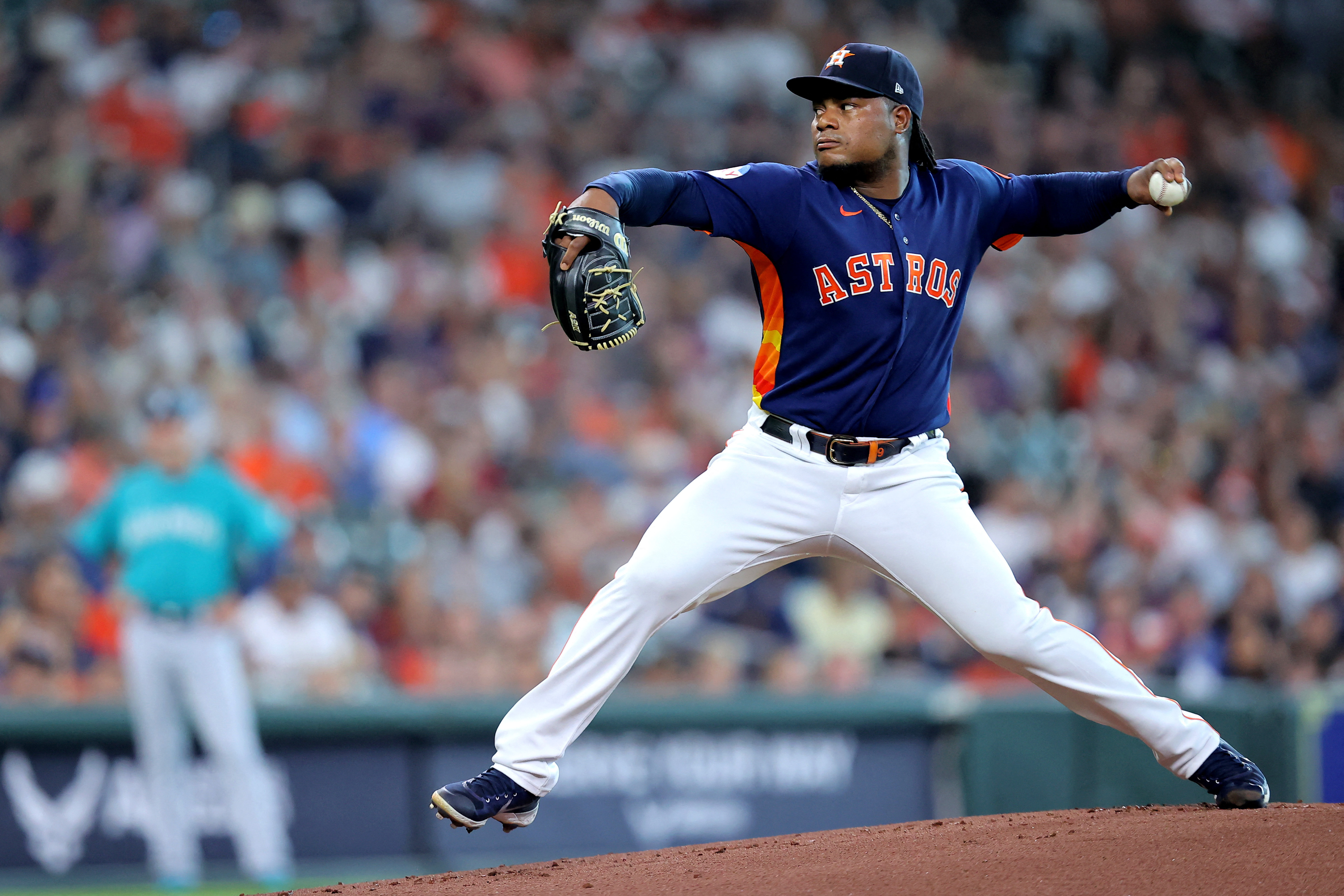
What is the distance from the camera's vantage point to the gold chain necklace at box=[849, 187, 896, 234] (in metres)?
3.88

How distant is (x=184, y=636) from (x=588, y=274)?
4.62 m

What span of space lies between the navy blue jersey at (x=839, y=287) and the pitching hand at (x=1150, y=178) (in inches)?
19.3

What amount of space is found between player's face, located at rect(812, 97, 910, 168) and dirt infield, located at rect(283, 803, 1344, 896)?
1.81 m

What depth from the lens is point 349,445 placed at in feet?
30.3

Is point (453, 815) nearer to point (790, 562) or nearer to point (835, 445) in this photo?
point (790, 562)

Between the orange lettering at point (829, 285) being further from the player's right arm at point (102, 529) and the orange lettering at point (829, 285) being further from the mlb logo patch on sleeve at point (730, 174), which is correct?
the player's right arm at point (102, 529)

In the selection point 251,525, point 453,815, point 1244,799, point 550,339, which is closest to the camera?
point 453,815

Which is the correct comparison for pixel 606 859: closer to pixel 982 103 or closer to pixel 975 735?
pixel 975 735

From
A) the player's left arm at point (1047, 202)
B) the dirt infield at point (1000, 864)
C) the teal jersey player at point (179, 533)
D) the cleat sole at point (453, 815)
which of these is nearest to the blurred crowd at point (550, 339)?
the teal jersey player at point (179, 533)

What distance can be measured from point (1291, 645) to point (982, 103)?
5.58 m

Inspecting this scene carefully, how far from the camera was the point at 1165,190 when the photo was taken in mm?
3908

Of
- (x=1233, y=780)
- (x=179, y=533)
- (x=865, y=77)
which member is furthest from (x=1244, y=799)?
(x=179, y=533)

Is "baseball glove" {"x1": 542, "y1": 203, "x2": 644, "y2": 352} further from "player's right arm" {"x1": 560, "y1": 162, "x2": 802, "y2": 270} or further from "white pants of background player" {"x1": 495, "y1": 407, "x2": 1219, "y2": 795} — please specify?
"white pants of background player" {"x1": 495, "y1": 407, "x2": 1219, "y2": 795}

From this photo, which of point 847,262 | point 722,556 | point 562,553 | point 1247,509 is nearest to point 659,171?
point 847,262
